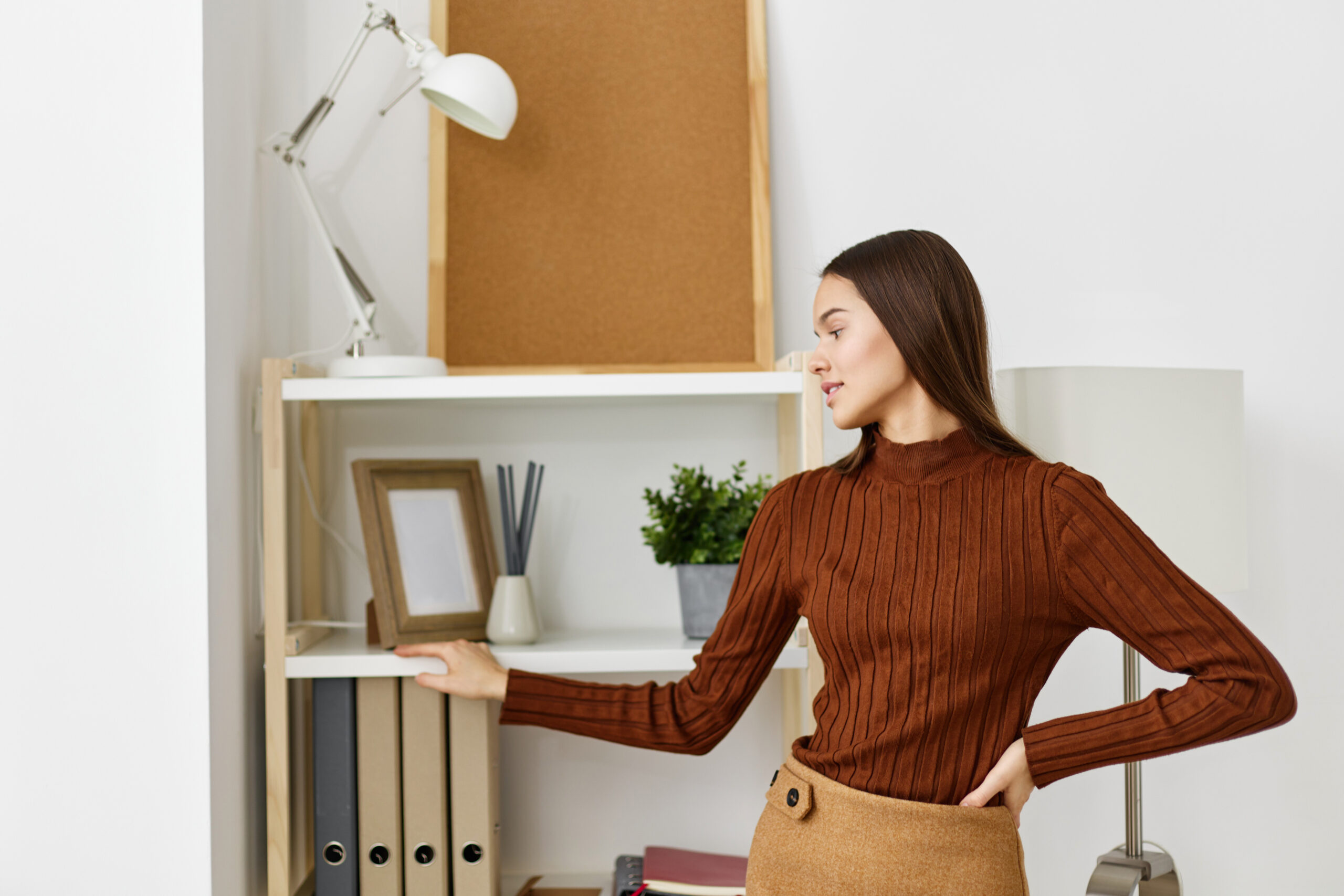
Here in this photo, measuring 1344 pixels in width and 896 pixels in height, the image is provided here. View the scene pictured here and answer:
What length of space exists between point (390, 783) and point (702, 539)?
0.52 m

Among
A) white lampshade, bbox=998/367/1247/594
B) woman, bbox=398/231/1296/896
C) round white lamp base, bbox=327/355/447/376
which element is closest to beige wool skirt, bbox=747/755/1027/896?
woman, bbox=398/231/1296/896

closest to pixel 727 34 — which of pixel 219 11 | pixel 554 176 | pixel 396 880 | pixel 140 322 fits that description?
pixel 554 176

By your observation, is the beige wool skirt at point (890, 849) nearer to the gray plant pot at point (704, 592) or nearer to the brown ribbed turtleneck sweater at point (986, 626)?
the brown ribbed turtleneck sweater at point (986, 626)

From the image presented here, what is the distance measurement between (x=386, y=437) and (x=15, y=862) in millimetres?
746

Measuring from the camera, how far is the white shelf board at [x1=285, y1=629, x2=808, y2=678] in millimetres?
1319

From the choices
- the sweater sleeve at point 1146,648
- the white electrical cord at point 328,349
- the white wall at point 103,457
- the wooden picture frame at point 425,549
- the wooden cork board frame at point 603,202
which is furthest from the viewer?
the wooden cork board frame at point 603,202

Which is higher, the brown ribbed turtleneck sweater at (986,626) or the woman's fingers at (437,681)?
the brown ribbed turtleneck sweater at (986,626)

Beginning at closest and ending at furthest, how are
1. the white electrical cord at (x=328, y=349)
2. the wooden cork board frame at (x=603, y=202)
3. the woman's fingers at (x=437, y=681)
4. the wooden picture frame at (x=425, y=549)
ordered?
the woman's fingers at (x=437, y=681)
the wooden picture frame at (x=425, y=549)
the white electrical cord at (x=328, y=349)
the wooden cork board frame at (x=603, y=202)

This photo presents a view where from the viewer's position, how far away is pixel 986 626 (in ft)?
3.25

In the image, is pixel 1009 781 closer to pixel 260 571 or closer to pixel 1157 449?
pixel 1157 449

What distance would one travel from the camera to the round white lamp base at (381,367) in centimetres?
136

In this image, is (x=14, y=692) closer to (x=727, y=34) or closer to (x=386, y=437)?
(x=386, y=437)

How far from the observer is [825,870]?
1.00 meters

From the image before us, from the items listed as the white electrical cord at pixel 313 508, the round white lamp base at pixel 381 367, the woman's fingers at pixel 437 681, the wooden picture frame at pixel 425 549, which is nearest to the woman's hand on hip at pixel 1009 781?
the woman's fingers at pixel 437 681
